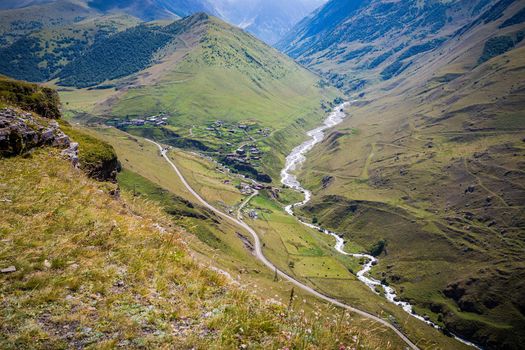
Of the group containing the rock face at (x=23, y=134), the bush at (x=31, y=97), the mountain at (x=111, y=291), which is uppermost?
the mountain at (x=111, y=291)

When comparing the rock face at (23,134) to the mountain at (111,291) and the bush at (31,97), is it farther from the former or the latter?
the bush at (31,97)

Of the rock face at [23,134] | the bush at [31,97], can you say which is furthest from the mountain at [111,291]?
the bush at [31,97]

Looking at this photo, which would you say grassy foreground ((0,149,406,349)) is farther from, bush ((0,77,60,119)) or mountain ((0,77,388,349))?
bush ((0,77,60,119))

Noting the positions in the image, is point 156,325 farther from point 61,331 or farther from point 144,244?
point 144,244

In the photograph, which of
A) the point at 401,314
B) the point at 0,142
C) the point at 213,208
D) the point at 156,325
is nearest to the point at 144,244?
the point at 156,325

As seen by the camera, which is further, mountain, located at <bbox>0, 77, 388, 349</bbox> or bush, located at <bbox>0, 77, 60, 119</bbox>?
bush, located at <bbox>0, 77, 60, 119</bbox>

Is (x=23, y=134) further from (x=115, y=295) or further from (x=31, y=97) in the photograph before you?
(x=115, y=295)

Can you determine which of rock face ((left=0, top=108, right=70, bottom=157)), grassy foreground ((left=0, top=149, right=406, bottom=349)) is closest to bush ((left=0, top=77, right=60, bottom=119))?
rock face ((left=0, top=108, right=70, bottom=157))

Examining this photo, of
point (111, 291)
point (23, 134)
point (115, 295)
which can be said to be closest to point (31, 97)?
point (23, 134)

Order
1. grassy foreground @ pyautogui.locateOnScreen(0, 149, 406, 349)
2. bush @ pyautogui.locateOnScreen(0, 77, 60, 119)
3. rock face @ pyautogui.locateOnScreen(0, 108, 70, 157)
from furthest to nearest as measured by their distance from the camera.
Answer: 1. bush @ pyautogui.locateOnScreen(0, 77, 60, 119)
2. rock face @ pyautogui.locateOnScreen(0, 108, 70, 157)
3. grassy foreground @ pyautogui.locateOnScreen(0, 149, 406, 349)
